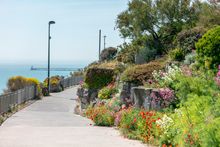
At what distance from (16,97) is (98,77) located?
483 centimetres

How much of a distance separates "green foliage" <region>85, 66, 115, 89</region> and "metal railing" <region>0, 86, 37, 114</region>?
4.11 meters

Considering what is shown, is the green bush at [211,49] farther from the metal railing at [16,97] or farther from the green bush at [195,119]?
the metal railing at [16,97]

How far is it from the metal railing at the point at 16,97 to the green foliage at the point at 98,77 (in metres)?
4.11

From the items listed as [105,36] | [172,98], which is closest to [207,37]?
[172,98]

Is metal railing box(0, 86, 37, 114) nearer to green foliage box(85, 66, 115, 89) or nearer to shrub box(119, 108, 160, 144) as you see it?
green foliage box(85, 66, 115, 89)

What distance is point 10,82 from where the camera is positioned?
125ft

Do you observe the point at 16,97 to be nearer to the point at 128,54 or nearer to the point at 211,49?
the point at 128,54

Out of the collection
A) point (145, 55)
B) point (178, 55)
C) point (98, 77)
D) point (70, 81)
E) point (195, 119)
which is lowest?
point (195, 119)

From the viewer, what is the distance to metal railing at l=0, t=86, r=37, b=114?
81.1 ft

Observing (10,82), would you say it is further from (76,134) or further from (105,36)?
(105,36)

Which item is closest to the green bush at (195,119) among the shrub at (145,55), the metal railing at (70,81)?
Result: the shrub at (145,55)

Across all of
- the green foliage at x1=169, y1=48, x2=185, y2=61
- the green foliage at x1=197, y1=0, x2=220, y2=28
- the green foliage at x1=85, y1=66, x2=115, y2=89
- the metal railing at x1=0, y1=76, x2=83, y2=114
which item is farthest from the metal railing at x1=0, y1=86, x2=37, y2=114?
the green foliage at x1=197, y1=0, x2=220, y2=28

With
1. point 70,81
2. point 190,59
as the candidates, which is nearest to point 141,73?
point 190,59

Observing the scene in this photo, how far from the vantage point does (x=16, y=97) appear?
2931 cm
